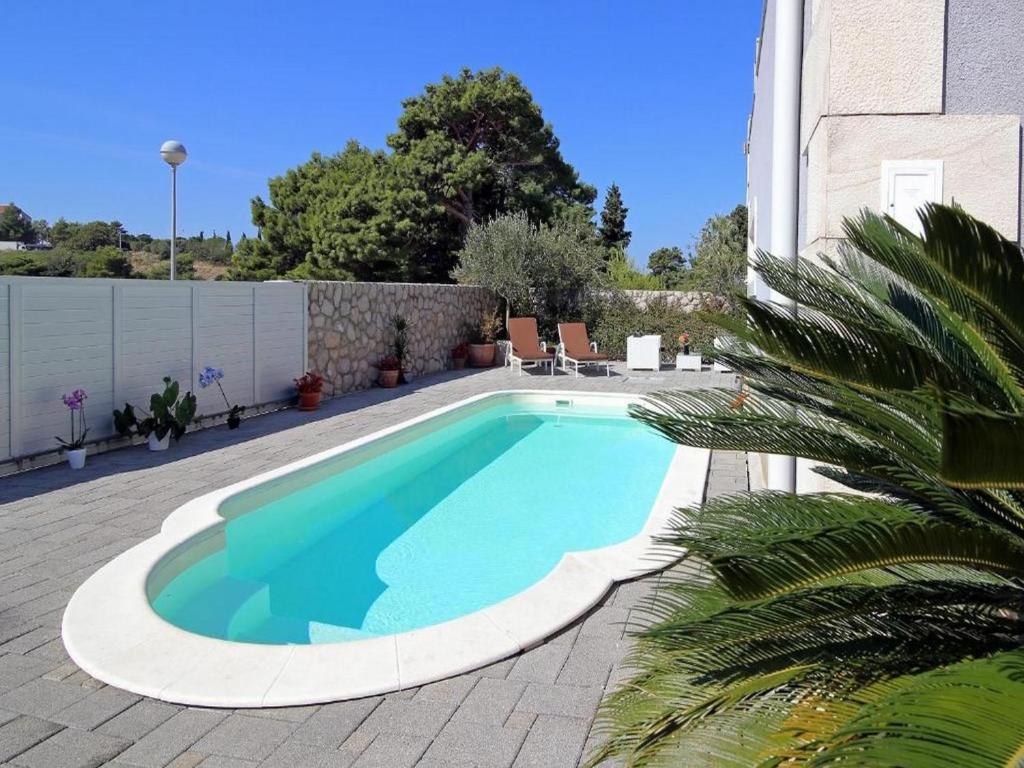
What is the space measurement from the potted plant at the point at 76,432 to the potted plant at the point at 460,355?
10346 mm

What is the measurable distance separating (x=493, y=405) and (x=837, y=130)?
365 inches

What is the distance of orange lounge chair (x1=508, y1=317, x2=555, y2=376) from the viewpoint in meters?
16.8

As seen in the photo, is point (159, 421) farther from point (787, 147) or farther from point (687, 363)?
point (687, 363)

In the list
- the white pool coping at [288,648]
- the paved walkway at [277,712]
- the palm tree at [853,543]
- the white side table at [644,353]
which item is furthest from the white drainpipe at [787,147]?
the white side table at [644,353]

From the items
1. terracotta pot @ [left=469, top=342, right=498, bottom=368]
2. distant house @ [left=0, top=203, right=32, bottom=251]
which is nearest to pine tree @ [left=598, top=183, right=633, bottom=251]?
terracotta pot @ [left=469, top=342, right=498, bottom=368]

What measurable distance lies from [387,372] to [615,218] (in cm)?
3646

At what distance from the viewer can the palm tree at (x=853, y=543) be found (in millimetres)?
1684

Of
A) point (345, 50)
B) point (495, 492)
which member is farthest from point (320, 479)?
point (345, 50)

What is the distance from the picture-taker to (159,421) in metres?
8.77

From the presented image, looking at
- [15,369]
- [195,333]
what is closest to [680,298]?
[195,333]

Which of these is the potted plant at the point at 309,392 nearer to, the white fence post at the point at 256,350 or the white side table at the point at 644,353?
the white fence post at the point at 256,350

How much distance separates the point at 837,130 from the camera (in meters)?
4.22

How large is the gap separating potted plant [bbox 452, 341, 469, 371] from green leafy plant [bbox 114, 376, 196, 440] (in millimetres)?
9349

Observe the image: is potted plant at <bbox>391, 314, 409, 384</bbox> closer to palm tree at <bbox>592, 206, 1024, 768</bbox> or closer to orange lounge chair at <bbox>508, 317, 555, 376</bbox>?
orange lounge chair at <bbox>508, 317, 555, 376</bbox>
